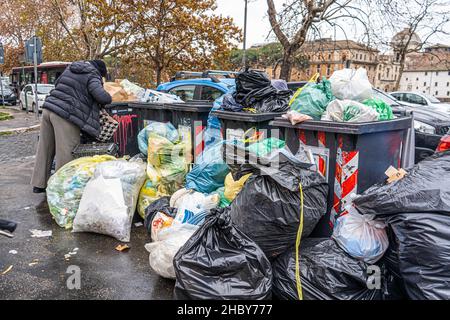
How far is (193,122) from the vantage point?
5020 millimetres

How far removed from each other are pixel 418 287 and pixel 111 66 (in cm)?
2227

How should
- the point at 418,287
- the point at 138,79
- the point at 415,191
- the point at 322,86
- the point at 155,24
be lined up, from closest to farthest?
the point at 418,287, the point at 415,191, the point at 322,86, the point at 155,24, the point at 138,79

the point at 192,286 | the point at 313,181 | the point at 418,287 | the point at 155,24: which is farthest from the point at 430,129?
the point at 155,24

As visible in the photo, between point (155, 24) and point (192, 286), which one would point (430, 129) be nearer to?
point (192, 286)

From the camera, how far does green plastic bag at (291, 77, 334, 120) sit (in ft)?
11.5

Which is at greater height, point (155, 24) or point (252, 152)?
point (155, 24)

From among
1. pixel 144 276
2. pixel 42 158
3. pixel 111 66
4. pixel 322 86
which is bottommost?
pixel 144 276

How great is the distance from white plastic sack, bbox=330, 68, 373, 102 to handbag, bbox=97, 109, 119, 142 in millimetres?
3099

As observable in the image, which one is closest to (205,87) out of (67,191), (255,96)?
(255,96)

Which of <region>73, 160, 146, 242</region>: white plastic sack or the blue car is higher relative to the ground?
the blue car

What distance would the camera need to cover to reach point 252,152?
2.82 meters

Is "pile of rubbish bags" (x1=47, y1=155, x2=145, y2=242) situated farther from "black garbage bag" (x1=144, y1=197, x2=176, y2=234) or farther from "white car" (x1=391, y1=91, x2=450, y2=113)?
"white car" (x1=391, y1=91, x2=450, y2=113)

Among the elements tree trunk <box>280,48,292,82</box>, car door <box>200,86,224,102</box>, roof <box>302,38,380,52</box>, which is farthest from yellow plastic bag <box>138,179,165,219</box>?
roof <box>302,38,380,52</box>

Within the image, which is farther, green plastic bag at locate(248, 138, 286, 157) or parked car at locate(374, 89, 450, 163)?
parked car at locate(374, 89, 450, 163)
